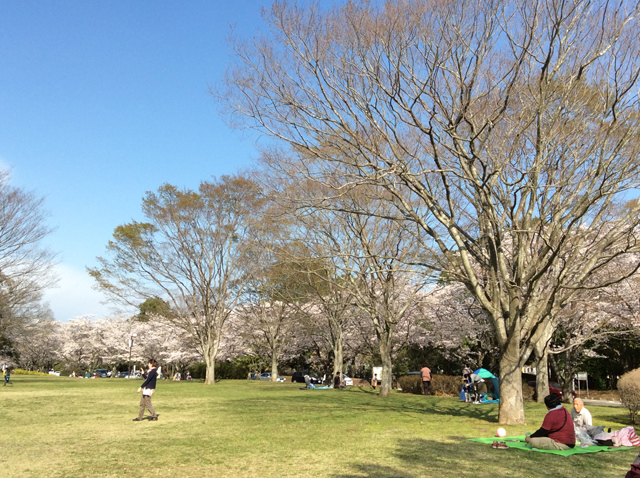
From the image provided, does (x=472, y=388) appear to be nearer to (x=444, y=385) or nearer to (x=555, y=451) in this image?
(x=444, y=385)

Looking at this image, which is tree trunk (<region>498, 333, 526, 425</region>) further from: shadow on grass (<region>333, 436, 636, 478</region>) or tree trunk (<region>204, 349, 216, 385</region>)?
tree trunk (<region>204, 349, 216, 385</region>)

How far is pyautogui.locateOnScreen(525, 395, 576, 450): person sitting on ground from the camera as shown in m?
8.04

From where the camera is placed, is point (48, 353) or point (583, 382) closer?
point (583, 382)

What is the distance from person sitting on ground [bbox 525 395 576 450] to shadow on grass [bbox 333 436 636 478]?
353mm

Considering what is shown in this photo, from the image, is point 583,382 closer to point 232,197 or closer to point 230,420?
point 232,197

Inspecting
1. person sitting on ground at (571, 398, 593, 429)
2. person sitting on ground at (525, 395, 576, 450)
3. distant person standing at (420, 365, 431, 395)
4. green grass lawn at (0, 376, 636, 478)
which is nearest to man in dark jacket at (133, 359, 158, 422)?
green grass lawn at (0, 376, 636, 478)

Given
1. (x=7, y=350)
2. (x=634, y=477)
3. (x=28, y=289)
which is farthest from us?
(x=7, y=350)

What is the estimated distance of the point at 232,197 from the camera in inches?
1136

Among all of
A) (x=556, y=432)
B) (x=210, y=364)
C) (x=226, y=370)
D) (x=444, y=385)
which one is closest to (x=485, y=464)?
(x=556, y=432)

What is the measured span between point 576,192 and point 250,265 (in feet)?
66.7

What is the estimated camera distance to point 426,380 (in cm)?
2328

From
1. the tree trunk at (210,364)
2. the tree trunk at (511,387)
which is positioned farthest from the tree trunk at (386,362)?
the tree trunk at (210,364)

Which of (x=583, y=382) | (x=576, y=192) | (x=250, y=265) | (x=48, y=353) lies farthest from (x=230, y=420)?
(x=48, y=353)

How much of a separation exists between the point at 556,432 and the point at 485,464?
1943 millimetres
